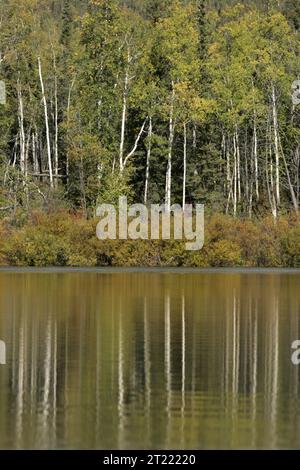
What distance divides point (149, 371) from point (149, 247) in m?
35.6

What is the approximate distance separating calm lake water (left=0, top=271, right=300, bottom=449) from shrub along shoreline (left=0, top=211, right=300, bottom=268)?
1765cm

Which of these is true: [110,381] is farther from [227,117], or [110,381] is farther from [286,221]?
[227,117]

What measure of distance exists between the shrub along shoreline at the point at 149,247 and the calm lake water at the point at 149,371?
1765 centimetres

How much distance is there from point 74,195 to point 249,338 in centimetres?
4381

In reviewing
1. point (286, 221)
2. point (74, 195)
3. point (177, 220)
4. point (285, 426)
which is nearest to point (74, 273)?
point (177, 220)

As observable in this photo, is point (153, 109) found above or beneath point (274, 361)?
above

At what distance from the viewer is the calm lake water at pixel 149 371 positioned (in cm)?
1559

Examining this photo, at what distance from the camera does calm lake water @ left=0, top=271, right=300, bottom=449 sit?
1559cm

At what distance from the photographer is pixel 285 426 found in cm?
1606

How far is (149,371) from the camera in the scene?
20750mm

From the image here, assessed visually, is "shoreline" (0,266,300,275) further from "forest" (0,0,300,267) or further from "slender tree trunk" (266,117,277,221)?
"slender tree trunk" (266,117,277,221)

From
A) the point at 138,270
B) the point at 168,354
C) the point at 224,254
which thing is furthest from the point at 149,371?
the point at 224,254

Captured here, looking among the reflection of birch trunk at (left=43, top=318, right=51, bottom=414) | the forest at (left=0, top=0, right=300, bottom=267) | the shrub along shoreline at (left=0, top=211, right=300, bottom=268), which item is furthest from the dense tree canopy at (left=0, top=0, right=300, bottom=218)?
the reflection of birch trunk at (left=43, top=318, right=51, bottom=414)

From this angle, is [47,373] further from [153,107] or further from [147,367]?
[153,107]
